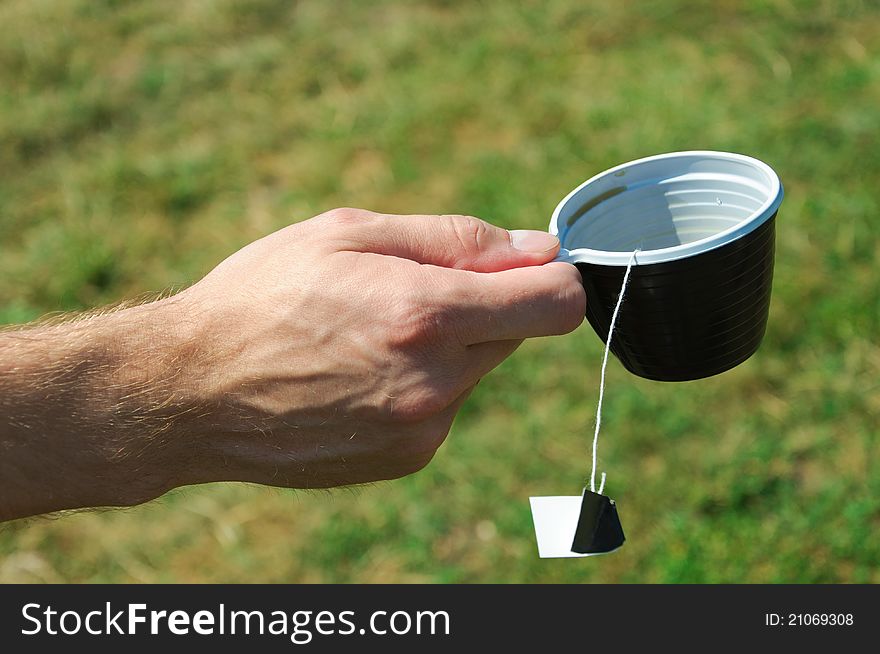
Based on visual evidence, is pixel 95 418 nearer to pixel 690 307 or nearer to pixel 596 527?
pixel 596 527

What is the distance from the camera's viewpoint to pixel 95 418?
159 centimetres

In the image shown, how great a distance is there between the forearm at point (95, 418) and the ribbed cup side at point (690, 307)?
66 cm

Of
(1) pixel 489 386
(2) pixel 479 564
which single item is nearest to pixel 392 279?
(2) pixel 479 564

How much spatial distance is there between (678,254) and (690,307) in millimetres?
101

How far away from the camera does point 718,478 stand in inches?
107

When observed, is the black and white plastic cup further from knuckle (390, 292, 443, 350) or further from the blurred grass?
the blurred grass

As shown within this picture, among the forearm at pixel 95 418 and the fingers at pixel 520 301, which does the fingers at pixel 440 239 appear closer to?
the fingers at pixel 520 301

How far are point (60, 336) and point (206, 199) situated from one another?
239cm

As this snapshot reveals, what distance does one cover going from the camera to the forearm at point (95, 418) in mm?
1578

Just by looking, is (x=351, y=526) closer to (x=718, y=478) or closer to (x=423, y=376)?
(x=718, y=478)

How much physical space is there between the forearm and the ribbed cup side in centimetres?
66

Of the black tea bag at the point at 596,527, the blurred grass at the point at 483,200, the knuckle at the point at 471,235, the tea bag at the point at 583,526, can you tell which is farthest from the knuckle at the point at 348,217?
the blurred grass at the point at 483,200

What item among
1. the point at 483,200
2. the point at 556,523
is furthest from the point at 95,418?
the point at 483,200

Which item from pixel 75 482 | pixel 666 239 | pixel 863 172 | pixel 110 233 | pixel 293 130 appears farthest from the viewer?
pixel 293 130
